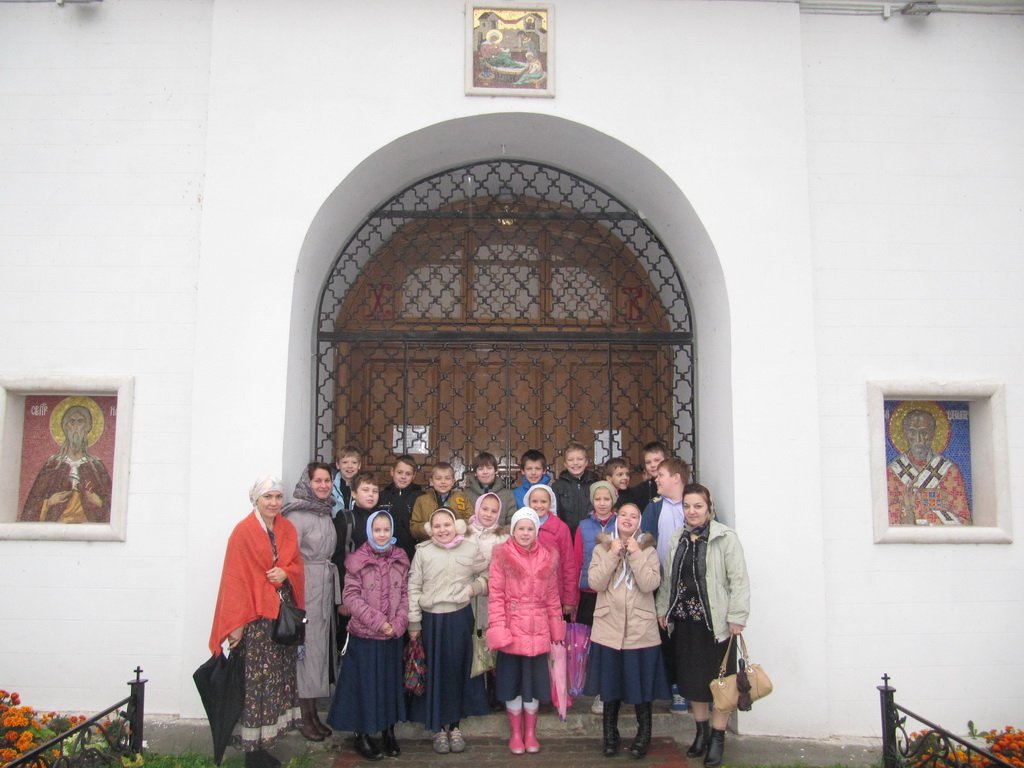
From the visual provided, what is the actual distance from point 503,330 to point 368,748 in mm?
3525

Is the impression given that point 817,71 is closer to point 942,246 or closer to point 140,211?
point 942,246

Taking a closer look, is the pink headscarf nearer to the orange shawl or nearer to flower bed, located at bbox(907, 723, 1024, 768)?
the orange shawl

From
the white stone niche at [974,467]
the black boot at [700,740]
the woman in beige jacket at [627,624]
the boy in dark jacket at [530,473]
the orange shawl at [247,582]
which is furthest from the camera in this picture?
the boy in dark jacket at [530,473]

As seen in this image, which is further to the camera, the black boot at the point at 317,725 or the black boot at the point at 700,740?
the black boot at the point at 317,725

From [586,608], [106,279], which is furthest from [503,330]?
[106,279]

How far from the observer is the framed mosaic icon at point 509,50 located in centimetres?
559

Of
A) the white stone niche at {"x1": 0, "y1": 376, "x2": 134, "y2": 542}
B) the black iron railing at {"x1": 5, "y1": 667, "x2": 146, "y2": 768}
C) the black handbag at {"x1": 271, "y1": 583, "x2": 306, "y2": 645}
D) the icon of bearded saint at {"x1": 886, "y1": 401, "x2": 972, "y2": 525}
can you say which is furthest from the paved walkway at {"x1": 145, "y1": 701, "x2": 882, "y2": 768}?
the icon of bearded saint at {"x1": 886, "y1": 401, "x2": 972, "y2": 525}

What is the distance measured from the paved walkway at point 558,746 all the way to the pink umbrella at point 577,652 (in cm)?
21

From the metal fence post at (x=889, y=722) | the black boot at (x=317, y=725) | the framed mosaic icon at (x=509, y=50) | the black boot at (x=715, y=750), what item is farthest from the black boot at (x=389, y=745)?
the framed mosaic icon at (x=509, y=50)

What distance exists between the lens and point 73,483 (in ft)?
18.1

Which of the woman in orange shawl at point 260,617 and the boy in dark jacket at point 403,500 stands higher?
the boy in dark jacket at point 403,500

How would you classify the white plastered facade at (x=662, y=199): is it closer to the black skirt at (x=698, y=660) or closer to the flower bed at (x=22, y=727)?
the flower bed at (x=22, y=727)

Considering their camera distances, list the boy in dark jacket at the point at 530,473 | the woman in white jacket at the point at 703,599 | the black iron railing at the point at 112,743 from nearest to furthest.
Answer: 1. the black iron railing at the point at 112,743
2. the woman in white jacket at the point at 703,599
3. the boy in dark jacket at the point at 530,473

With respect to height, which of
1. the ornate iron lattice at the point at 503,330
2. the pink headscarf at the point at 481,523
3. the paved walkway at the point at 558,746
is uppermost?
the ornate iron lattice at the point at 503,330
